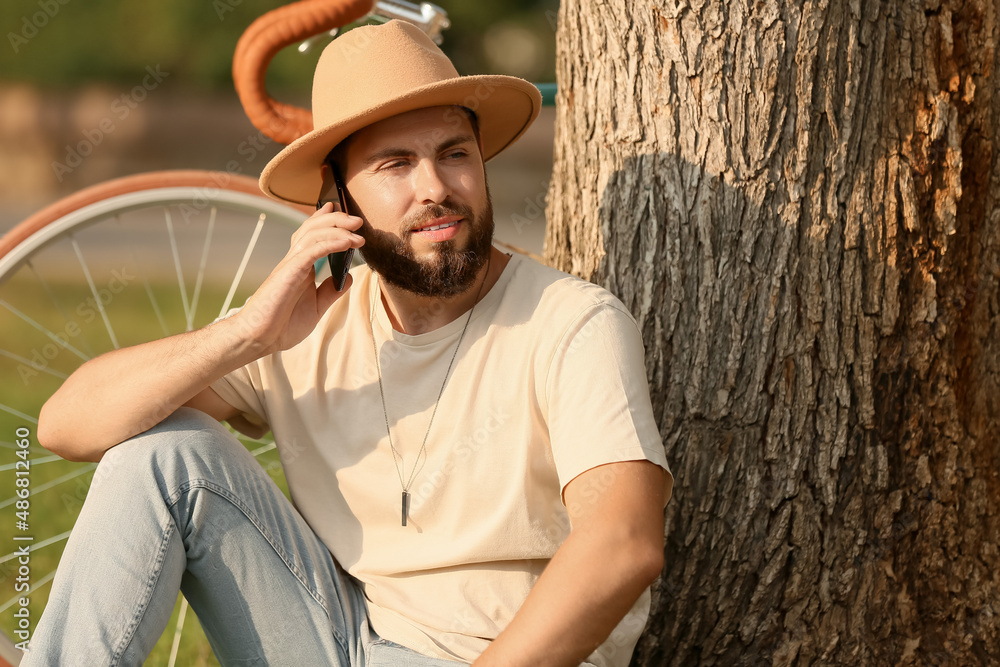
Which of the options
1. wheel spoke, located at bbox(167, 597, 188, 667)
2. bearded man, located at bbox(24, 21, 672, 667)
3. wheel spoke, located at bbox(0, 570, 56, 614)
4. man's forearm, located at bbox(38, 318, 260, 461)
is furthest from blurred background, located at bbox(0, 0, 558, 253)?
man's forearm, located at bbox(38, 318, 260, 461)

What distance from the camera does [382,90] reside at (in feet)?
6.47

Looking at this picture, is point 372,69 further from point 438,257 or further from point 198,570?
point 198,570

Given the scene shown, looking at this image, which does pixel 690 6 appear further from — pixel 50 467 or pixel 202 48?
pixel 202 48

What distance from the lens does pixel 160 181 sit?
2680 millimetres

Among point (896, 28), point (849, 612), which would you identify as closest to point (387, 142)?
point (896, 28)

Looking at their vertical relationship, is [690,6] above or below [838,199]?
above

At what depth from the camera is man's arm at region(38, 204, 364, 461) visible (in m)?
1.96

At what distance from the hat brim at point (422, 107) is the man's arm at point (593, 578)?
0.84 m

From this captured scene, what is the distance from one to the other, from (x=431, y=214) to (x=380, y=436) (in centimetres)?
50

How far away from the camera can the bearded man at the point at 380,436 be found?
1812 mm

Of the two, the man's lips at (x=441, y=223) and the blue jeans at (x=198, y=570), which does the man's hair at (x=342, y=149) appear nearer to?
the man's lips at (x=441, y=223)

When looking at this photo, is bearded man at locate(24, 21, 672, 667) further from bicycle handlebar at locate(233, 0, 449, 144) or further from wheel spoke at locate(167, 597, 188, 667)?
wheel spoke at locate(167, 597, 188, 667)

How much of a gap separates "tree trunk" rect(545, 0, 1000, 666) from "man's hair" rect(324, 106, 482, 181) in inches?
16.4

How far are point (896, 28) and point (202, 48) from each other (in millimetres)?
14004
